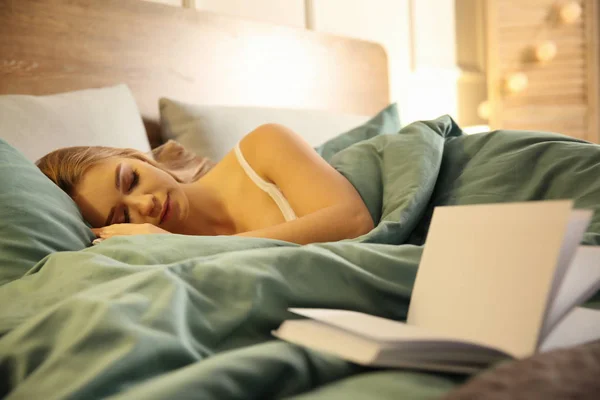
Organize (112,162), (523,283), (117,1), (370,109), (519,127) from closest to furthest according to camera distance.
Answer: (523,283)
(112,162)
(117,1)
(370,109)
(519,127)

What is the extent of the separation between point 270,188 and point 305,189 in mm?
137

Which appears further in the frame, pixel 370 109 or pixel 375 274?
pixel 370 109

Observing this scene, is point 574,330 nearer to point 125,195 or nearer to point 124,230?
point 124,230

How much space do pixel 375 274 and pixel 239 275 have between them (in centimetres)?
15

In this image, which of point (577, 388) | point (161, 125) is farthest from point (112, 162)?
point (577, 388)

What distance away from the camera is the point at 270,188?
1.33 metres

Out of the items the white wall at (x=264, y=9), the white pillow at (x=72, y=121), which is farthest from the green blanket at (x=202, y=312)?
the white wall at (x=264, y=9)

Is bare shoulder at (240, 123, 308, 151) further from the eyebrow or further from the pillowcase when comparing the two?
the pillowcase

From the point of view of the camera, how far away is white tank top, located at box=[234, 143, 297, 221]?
129cm

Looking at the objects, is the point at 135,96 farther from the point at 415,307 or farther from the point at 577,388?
the point at 577,388

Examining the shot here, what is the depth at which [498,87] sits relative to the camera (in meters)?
2.76

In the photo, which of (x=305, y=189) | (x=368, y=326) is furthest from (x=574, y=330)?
(x=305, y=189)

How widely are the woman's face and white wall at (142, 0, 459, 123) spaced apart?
1.34m

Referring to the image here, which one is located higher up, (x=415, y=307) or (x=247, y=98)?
(x=247, y=98)
